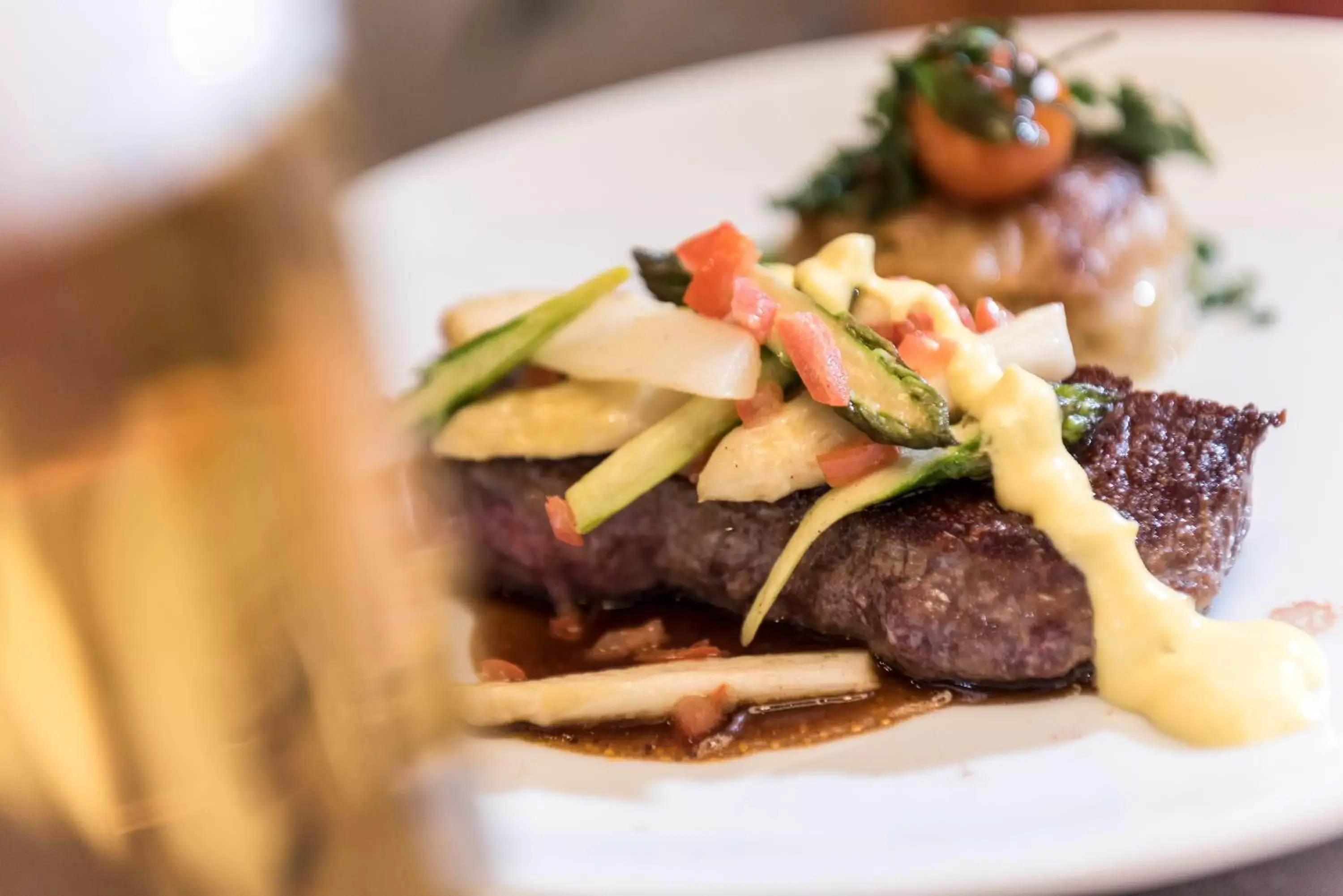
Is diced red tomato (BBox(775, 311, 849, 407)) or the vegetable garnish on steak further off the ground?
diced red tomato (BBox(775, 311, 849, 407))

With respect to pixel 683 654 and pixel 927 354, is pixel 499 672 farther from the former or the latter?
pixel 927 354

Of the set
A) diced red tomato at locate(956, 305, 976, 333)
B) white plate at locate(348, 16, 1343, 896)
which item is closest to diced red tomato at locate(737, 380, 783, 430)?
diced red tomato at locate(956, 305, 976, 333)

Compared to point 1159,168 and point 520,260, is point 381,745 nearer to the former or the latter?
point 520,260

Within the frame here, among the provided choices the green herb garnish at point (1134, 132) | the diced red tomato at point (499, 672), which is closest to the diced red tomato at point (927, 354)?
the diced red tomato at point (499, 672)

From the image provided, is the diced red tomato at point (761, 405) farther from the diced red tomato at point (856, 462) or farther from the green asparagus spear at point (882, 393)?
the diced red tomato at point (856, 462)

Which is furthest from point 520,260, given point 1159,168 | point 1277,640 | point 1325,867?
point 1325,867

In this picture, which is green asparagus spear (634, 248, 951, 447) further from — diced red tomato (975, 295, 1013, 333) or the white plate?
the white plate

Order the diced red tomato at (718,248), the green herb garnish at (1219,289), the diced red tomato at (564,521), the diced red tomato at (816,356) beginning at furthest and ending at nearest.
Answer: the green herb garnish at (1219,289) → the diced red tomato at (718,248) → the diced red tomato at (564,521) → the diced red tomato at (816,356)
